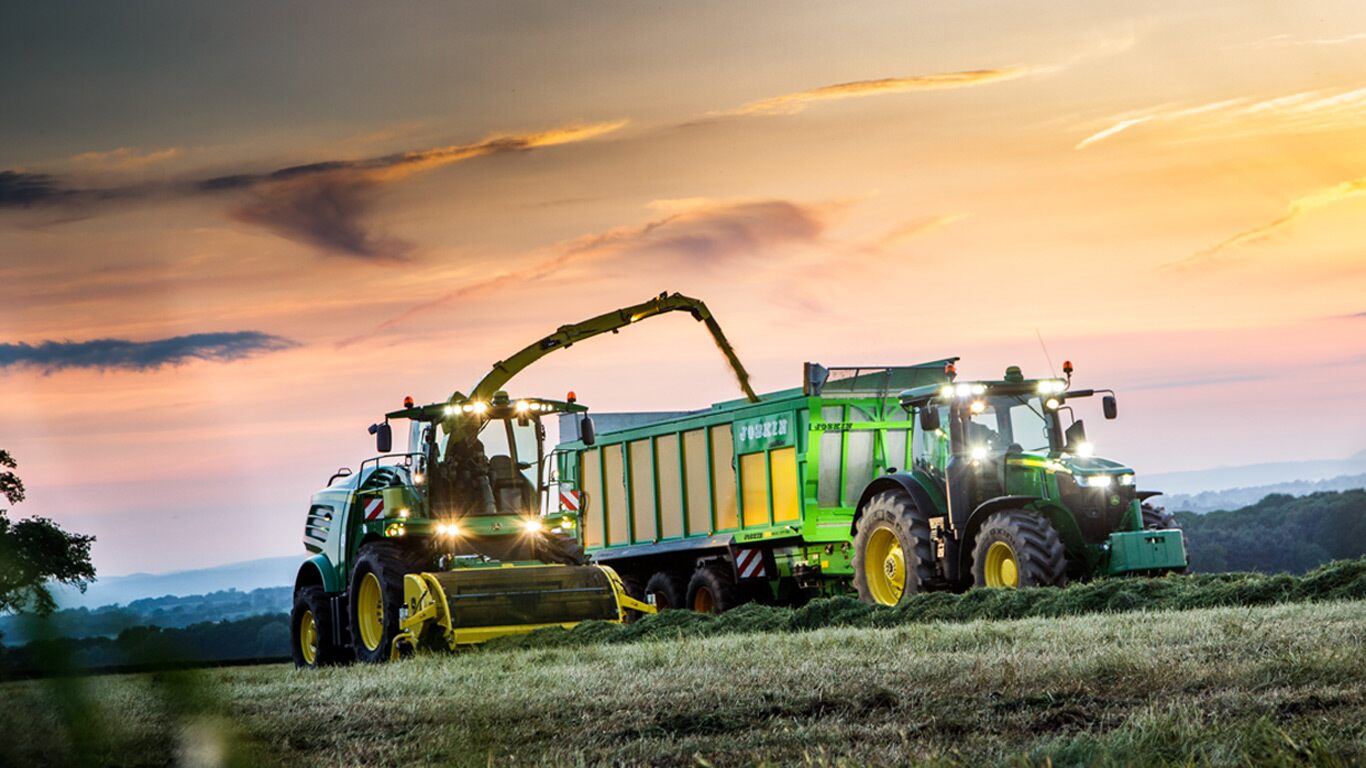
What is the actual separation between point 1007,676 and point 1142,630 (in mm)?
2985

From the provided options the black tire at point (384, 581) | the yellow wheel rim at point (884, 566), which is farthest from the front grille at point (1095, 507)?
the black tire at point (384, 581)

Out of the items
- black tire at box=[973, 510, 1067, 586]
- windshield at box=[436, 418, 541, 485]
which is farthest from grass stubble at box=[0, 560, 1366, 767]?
windshield at box=[436, 418, 541, 485]

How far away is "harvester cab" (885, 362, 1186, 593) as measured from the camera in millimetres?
16609

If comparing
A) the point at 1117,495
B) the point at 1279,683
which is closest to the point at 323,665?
the point at 1117,495

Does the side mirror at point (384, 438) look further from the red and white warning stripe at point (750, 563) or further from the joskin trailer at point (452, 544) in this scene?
the red and white warning stripe at point (750, 563)

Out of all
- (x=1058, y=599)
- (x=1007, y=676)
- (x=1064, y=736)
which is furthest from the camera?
(x=1058, y=599)

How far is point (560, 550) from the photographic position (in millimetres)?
18109

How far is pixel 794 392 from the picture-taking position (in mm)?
20219

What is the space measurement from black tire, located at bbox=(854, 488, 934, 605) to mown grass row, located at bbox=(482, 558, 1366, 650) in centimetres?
164

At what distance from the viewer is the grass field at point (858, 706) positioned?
4973 millimetres

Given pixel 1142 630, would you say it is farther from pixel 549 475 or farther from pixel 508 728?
pixel 549 475

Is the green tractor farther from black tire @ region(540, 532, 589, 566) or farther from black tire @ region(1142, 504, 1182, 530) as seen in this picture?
black tire @ region(540, 532, 589, 566)

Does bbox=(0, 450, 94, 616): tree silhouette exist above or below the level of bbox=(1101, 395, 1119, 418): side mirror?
below

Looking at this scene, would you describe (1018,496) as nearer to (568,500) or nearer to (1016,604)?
(1016,604)
